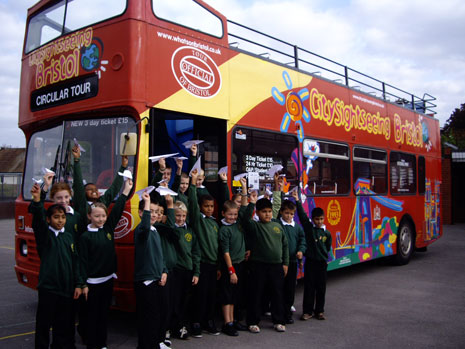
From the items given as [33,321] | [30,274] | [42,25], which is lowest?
[33,321]

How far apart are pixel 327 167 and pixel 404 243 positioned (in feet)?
13.0

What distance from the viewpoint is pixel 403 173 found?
10578mm

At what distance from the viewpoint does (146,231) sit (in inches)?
173

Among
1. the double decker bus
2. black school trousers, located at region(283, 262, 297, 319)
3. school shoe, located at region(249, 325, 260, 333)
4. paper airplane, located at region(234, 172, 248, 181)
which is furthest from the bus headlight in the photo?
black school trousers, located at region(283, 262, 297, 319)

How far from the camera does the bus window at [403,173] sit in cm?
1013

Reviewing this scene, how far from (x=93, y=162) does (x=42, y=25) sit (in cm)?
234

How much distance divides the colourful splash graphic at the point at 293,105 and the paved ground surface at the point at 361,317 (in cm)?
273

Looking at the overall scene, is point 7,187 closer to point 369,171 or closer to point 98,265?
point 369,171

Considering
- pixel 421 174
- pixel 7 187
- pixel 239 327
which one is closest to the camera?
pixel 239 327

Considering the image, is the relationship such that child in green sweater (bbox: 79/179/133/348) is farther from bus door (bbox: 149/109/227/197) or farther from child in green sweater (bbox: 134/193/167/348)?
bus door (bbox: 149/109/227/197)

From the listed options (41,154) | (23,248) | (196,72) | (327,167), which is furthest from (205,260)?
(327,167)

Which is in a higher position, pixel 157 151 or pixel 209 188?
pixel 157 151

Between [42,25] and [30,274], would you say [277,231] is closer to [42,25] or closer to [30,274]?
[30,274]

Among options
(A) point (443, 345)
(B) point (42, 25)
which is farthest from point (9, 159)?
(A) point (443, 345)
